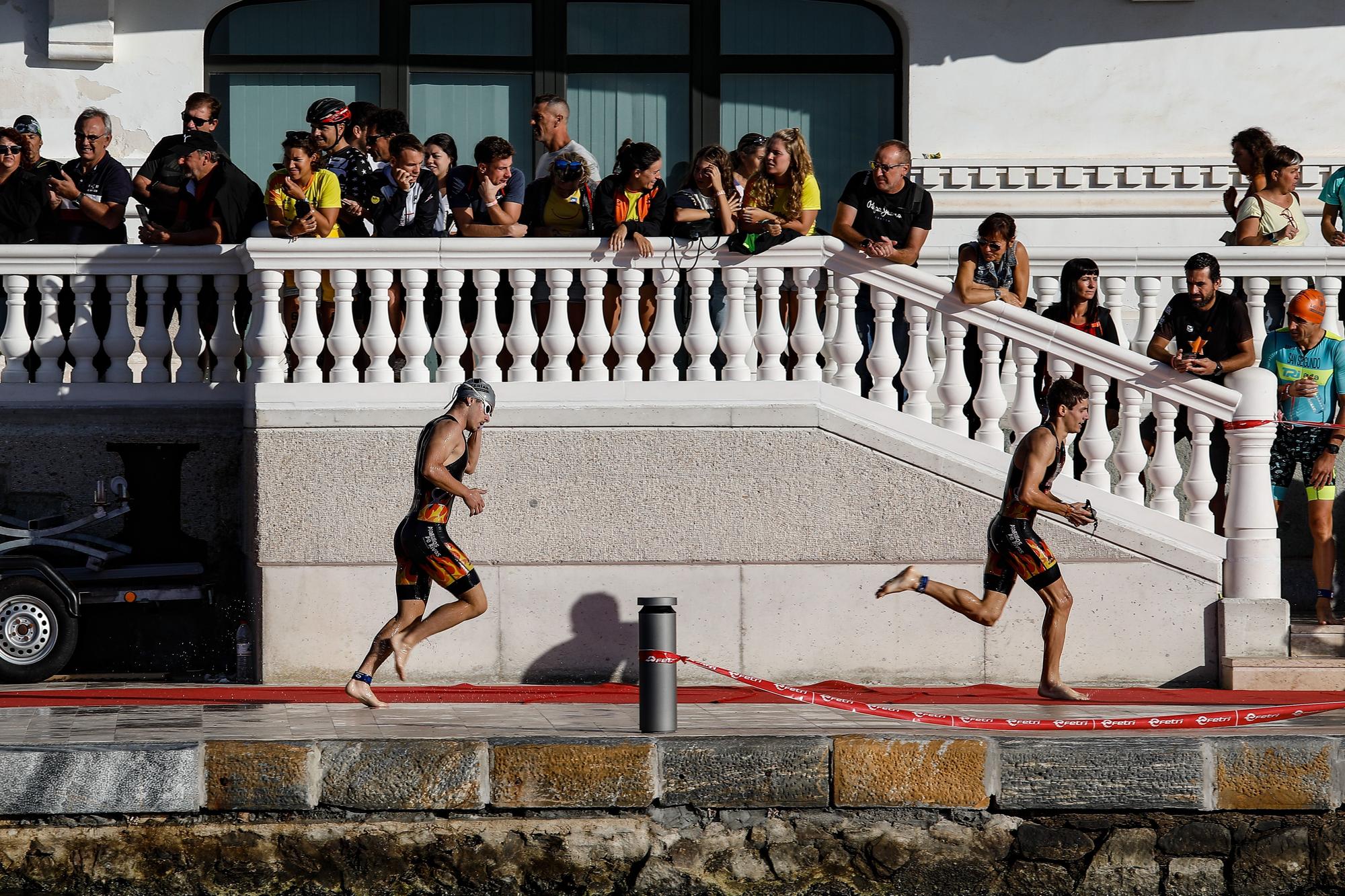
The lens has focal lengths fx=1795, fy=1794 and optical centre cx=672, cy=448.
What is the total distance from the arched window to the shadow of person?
226 inches

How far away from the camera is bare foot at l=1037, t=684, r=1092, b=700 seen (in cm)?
950

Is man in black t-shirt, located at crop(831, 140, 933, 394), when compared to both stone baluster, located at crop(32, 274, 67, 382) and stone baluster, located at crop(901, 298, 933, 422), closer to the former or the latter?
stone baluster, located at crop(901, 298, 933, 422)

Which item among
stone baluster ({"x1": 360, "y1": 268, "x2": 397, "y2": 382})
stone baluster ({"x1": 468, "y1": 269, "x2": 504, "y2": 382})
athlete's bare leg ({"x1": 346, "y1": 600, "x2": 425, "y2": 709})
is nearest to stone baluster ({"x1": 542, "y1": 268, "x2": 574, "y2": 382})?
stone baluster ({"x1": 468, "y1": 269, "x2": 504, "y2": 382})

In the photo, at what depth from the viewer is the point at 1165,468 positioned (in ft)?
33.8

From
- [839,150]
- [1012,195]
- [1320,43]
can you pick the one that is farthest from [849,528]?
[1320,43]

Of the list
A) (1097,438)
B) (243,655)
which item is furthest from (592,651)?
(1097,438)

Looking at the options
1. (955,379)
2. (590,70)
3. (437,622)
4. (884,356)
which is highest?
(590,70)

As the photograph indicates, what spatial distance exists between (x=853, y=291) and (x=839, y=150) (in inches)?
201

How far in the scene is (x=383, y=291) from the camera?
10.0 metres

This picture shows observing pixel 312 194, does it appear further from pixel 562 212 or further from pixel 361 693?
pixel 361 693

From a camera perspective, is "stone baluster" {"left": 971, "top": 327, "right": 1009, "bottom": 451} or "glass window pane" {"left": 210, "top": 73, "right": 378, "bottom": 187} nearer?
"stone baluster" {"left": 971, "top": 327, "right": 1009, "bottom": 451}

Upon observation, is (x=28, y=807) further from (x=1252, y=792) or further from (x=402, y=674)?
(x=1252, y=792)

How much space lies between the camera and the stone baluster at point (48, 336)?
10.4m

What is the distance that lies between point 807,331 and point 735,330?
0.41m
